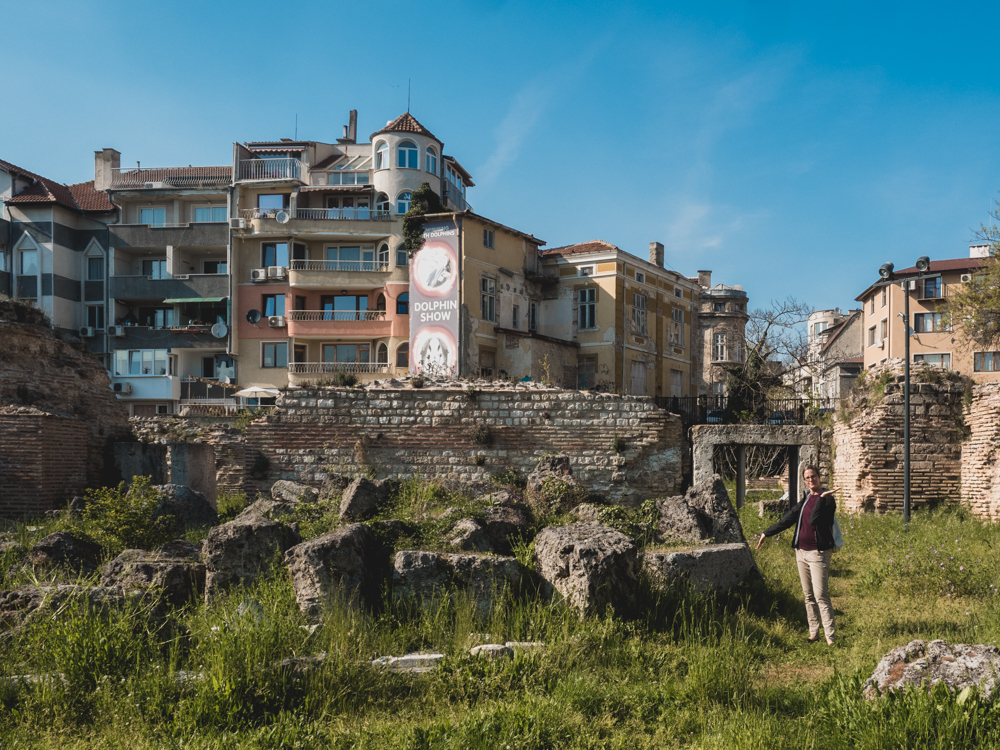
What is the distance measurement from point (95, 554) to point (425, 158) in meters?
28.1

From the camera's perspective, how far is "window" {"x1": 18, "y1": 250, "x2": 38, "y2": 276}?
35438mm

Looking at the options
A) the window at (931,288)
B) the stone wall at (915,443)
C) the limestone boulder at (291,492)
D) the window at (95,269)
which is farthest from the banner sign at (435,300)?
the window at (931,288)

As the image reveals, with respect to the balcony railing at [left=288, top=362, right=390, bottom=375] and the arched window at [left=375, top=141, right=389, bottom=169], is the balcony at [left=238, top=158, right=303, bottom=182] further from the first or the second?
the balcony railing at [left=288, top=362, right=390, bottom=375]

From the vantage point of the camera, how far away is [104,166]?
126 feet

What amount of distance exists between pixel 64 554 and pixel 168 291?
30471 millimetres

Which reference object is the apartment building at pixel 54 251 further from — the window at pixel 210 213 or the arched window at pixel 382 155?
the arched window at pixel 382 155

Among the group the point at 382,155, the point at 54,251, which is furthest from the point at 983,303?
the point at 54,251

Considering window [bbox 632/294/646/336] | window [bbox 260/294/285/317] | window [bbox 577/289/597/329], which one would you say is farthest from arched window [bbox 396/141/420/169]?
window [bbox 632/294/646/336]

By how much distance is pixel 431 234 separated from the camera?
101 ft

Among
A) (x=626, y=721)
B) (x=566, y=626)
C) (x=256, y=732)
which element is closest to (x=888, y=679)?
(x=626, y=721)

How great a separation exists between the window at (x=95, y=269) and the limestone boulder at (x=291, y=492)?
27.3 metres

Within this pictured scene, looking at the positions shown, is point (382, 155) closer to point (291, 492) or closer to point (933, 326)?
point (291, 492)

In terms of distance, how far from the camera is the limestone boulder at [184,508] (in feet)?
Answer: 36.1

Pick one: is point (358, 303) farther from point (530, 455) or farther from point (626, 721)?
point (626, 721)
